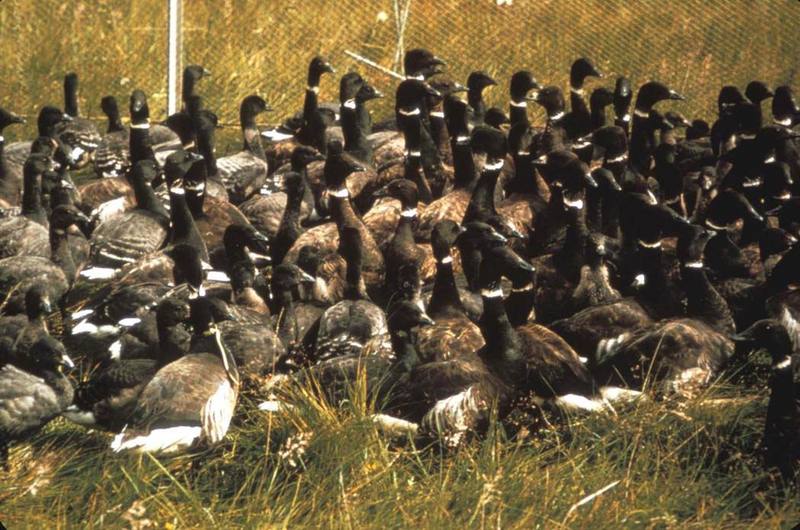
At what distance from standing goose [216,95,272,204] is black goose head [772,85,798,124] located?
16.1ft

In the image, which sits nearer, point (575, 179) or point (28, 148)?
point (575, 179)

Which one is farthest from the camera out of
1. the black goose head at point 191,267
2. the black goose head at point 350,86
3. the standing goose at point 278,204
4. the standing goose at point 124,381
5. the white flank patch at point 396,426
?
the black goose head at point 350,86

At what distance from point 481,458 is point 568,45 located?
33.9 feet

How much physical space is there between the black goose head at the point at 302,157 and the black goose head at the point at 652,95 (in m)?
3.16

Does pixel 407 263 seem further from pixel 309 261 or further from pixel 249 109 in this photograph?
pixel 249 109

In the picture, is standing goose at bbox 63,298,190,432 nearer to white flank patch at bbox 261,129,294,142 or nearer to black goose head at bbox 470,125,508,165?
black goose head at bbox 470,125,508,165

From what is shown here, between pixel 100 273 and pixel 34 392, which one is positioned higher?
pixel 34 392

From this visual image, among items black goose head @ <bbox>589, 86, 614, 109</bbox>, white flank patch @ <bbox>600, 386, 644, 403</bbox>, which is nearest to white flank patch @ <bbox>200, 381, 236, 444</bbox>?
white flank patch @ <bbox>600, 386, 644, 403</bbox>

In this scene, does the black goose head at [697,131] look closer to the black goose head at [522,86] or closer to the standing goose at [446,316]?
the black goose head at [522,86]

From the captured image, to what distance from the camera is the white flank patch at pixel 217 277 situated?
10.9 meters

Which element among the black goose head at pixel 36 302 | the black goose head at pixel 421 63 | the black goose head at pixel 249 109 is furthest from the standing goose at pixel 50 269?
the black goose head at pixel 421 63

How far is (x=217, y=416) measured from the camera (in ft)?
26.0

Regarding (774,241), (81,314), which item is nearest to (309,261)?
(81,314)

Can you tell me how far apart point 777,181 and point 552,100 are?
231cm
